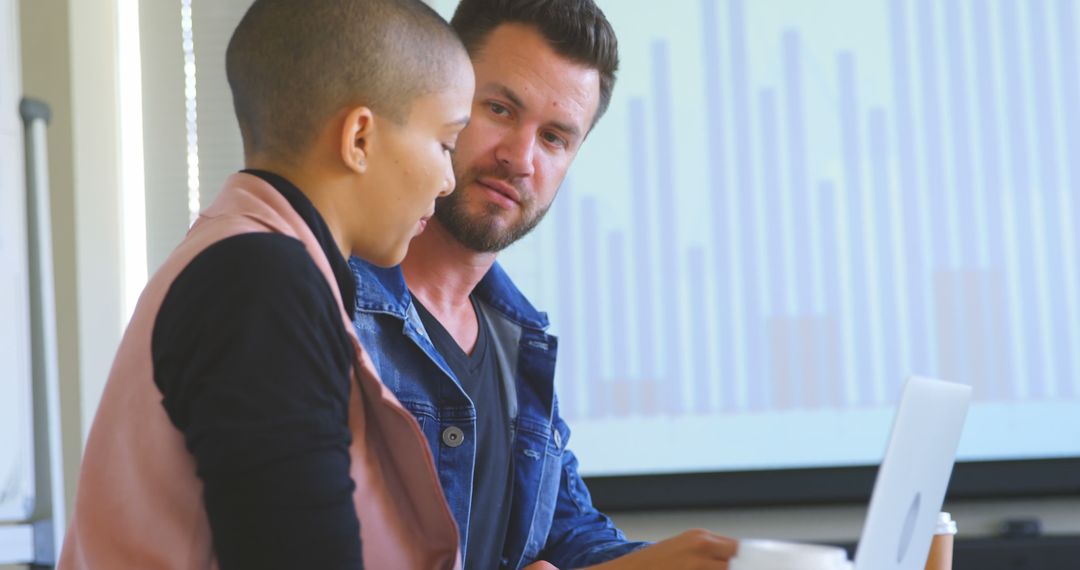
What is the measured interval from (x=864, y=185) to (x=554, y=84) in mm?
993

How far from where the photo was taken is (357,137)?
0.93 meters

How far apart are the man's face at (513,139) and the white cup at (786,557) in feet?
2.58

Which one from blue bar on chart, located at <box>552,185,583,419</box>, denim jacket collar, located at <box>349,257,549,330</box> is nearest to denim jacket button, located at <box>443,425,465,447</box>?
denim jacket collar, located at <box>349,257,549,330</box>

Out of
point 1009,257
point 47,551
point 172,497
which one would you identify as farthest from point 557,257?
point 172,497

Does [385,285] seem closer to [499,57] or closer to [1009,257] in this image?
[499,57]

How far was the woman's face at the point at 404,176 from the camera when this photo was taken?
936 millimetres

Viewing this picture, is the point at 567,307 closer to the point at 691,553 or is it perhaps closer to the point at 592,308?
the point at 592,308

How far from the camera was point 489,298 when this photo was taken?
4.81 feet

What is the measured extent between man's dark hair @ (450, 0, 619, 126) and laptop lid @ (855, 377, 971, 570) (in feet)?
2.48

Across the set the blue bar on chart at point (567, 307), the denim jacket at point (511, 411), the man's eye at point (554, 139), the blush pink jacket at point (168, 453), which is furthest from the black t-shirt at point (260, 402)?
the blue bar on chart at point (567, 307)

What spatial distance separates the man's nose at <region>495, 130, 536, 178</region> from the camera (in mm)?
1424

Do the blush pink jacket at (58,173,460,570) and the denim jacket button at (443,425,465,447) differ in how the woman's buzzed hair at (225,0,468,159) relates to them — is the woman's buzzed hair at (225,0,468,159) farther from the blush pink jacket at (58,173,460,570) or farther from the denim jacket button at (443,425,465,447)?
the denim jacket button at (443,425,465,447)

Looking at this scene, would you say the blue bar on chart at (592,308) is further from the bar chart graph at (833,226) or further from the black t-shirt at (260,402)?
the black t-shirt at (260,402)

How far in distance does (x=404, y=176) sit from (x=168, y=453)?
299 millimetres
